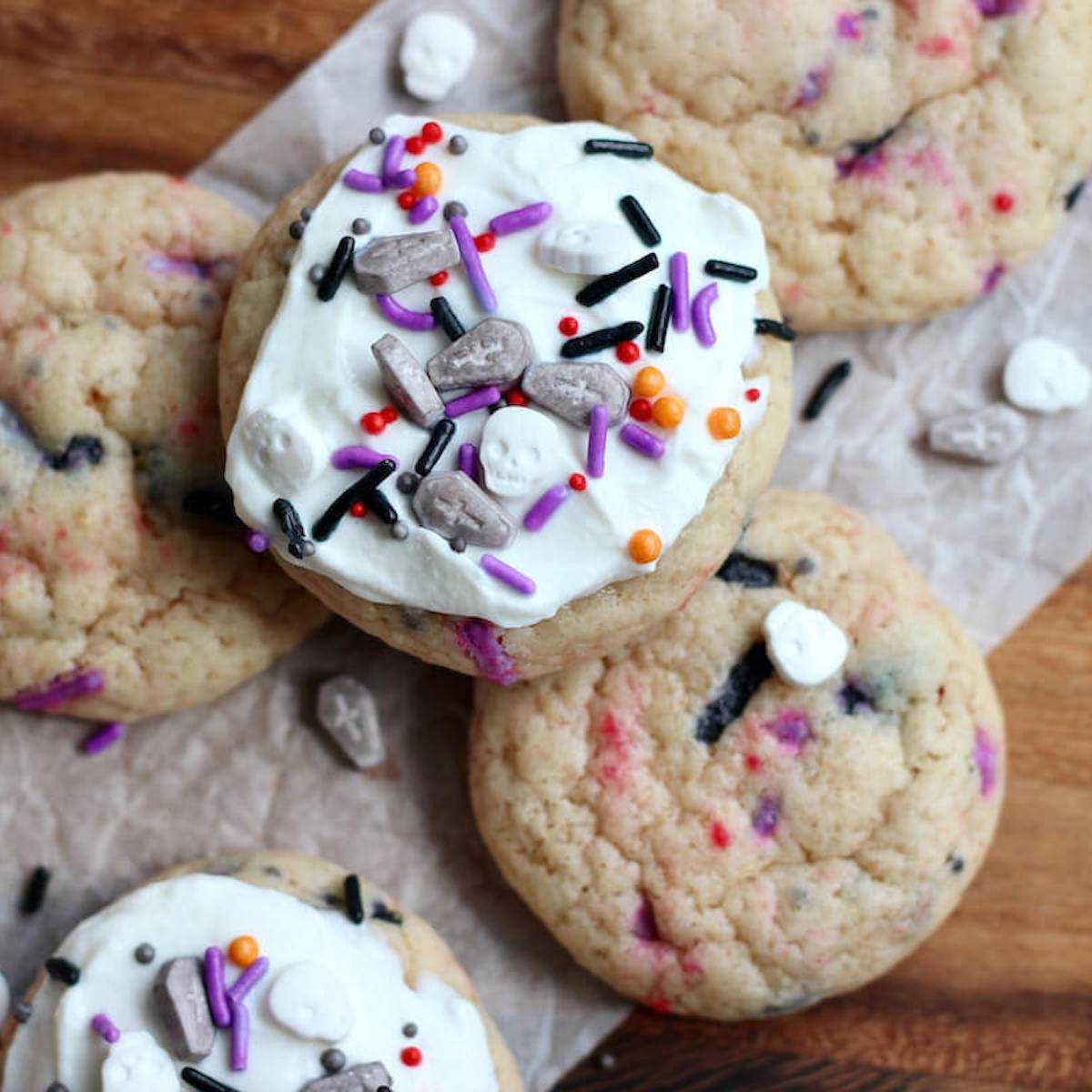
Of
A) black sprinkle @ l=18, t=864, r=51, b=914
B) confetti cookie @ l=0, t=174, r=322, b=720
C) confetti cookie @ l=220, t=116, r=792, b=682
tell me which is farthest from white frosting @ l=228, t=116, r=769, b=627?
black sprinkle @ l=18, t=864, r=51, b=914

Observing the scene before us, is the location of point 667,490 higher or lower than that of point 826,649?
higher

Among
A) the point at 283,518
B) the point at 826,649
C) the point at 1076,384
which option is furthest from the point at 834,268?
the point at 283,518

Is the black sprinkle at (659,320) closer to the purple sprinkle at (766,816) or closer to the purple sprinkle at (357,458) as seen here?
the purple sprinkle at (357,458)

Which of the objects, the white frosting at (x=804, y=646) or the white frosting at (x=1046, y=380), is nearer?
the white frosting at (x=804, y=646)

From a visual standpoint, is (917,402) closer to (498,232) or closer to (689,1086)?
(498,232)

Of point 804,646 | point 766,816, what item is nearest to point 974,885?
point 766,816

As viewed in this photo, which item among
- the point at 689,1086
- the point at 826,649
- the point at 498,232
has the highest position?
the point at 498,232

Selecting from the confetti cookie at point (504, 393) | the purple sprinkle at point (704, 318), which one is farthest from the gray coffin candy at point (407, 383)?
the purple sprinkle at point (704, 318)
